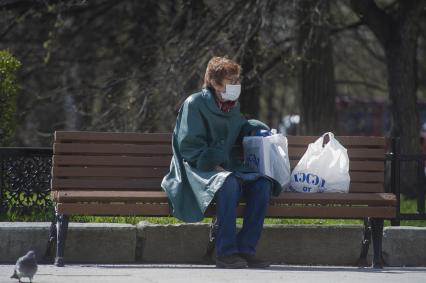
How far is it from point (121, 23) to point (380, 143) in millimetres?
10226

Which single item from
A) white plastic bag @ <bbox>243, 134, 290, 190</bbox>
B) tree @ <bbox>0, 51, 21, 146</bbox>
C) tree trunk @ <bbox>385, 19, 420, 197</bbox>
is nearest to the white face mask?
white plastic bag @ <bbox>243, 134, 290, 190</bbox>

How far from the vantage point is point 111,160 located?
7703mm

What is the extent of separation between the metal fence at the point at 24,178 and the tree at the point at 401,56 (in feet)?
17.8

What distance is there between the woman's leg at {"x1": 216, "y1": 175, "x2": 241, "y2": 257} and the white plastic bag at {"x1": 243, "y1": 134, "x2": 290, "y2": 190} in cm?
33

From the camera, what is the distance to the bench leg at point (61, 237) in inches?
286

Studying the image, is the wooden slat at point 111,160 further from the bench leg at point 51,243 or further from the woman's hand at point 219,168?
the woman's hand at point 219,168

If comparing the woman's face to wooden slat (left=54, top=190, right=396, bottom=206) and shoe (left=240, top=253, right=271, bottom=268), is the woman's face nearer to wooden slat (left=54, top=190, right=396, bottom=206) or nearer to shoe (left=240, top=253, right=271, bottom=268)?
wooden slat (left=54, top=190, right=396, bottom=206)

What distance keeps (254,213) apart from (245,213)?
9cm

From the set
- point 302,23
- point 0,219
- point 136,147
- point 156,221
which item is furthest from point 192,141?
point 302,23

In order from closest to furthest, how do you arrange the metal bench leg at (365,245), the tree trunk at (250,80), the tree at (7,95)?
the metal bench leg at (365,245)
the tree at (7,95)
the tree trunk at (250,80)

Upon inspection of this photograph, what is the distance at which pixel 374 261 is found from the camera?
24.9 ft

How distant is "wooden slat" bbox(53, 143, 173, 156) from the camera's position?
25.1 ft

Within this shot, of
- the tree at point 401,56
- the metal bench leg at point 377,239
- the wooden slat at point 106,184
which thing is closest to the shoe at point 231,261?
the wooden slat at point 106,184

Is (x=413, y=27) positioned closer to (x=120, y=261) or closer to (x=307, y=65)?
(x=307, y=65)
